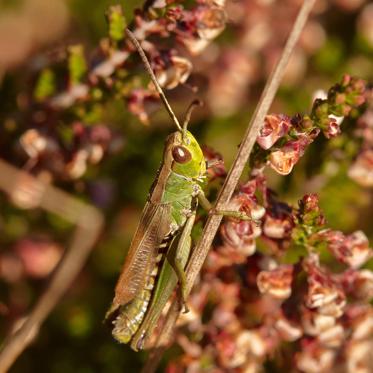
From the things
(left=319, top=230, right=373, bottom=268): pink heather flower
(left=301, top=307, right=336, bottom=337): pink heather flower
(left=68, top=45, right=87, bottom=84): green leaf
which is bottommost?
(left=301, top=307, right=336, bottom=337): pink heather flower

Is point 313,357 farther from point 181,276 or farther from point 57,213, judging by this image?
point 57,213

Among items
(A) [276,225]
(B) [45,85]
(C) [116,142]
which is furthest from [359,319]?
(B) [45,85]

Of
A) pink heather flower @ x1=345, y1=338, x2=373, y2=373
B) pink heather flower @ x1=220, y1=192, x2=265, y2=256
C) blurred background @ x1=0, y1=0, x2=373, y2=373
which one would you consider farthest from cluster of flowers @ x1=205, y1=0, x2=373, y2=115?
pink heather flower @ x1=345, y1=338, x2=373, y2=373

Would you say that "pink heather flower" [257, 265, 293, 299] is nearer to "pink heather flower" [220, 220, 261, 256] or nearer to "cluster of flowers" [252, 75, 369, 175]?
"pink heather flower" [220, 220, 261, 256]

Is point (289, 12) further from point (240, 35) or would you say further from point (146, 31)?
point (146, 31)

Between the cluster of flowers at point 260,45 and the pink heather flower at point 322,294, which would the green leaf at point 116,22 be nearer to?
the cluster of flowers at point 260,45
